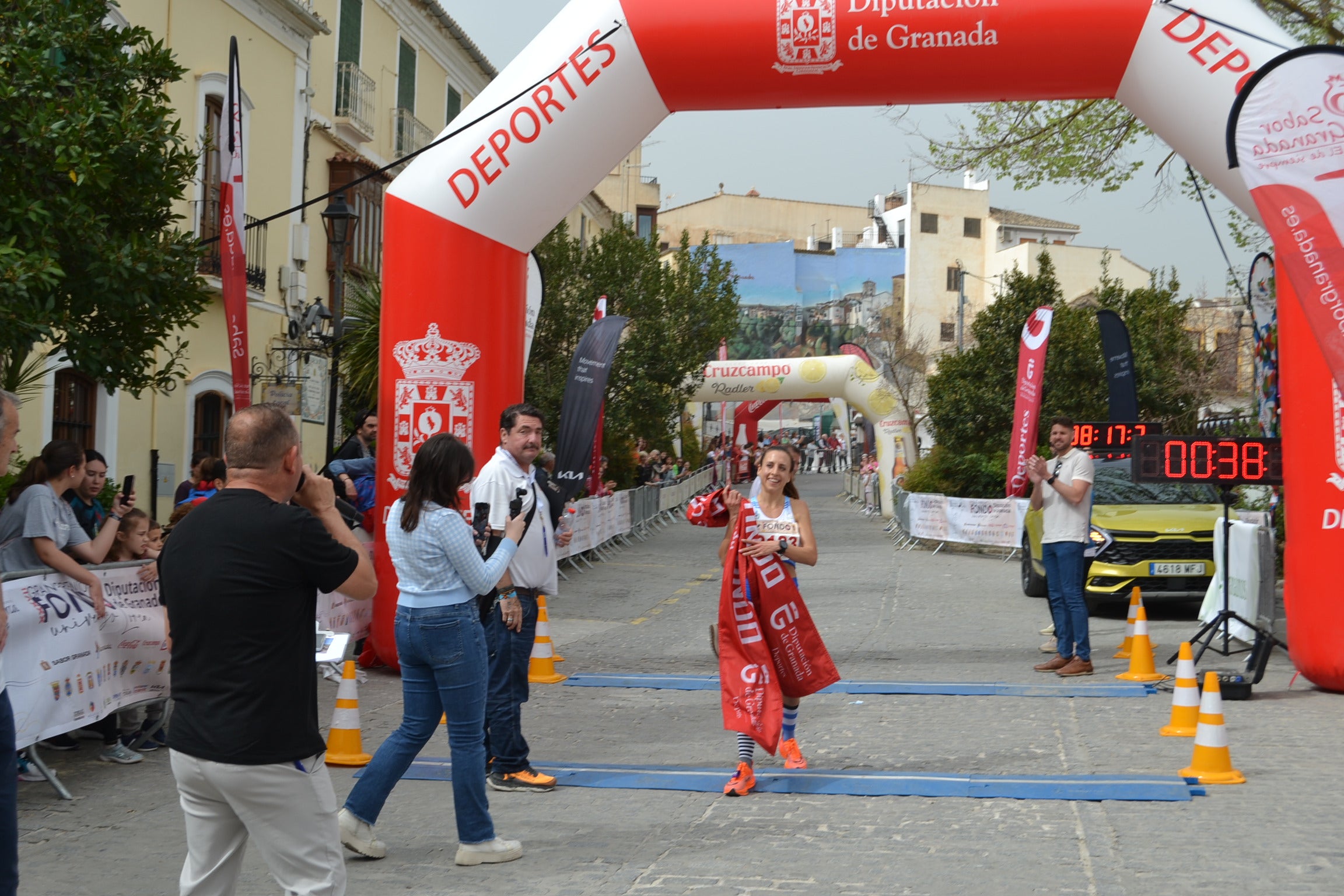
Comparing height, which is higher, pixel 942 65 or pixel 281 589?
pixel 942 65

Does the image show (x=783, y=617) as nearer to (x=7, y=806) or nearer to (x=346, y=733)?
(x=346, y=733)

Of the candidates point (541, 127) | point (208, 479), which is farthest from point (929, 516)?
point (541, 127)

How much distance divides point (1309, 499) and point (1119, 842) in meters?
4.40

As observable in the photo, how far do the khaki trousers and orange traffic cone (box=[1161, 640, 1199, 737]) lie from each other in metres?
5.48

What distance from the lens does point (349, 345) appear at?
62.8 feet

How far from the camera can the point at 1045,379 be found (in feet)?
89.2

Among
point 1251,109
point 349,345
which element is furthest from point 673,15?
point 349,345

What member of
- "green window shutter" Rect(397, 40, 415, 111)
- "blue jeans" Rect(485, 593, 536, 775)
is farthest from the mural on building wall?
"blue jeans" Rect(485, 593, 536, 775)

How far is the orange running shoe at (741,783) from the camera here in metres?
6.27

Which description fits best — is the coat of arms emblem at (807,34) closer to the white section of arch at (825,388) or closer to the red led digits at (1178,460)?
the red led digits at (1178,460)

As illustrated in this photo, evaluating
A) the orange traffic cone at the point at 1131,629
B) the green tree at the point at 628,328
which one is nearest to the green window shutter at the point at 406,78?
the green tree at the point at 628,328

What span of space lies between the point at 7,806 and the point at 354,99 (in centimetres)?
2040

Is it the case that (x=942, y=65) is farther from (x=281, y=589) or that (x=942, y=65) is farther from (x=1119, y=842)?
(x=281, y=589)

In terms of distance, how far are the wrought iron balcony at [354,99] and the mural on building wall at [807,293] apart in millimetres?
50672
